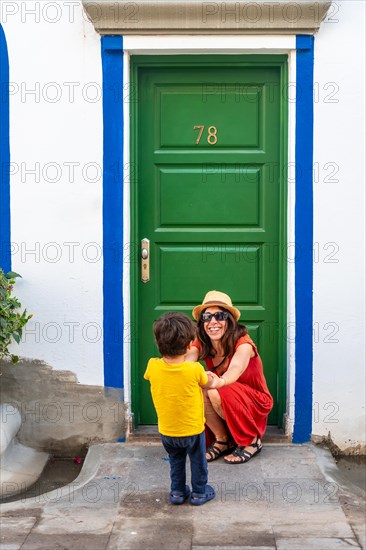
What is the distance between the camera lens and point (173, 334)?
15.4 ft

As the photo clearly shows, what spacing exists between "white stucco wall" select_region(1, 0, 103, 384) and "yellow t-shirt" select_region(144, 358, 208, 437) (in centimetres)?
128

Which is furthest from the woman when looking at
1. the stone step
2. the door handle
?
the door handle

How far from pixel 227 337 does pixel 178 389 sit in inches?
31.5

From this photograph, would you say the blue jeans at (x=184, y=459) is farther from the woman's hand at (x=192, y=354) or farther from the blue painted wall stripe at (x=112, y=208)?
the blue painted wall stripe at (x=112, y=208)

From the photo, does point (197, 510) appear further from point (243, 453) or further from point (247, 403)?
point (247, 403)

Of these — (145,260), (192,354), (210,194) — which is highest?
(210,194)

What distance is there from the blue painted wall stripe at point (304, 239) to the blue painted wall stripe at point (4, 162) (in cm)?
198

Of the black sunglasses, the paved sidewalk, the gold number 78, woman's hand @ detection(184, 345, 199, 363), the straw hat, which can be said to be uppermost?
the gold number 78

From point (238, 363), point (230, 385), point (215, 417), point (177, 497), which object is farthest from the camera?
point (215, 417)

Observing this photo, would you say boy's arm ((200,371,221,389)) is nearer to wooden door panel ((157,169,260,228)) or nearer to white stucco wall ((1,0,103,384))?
white stucco wall ((1,0,103,384))

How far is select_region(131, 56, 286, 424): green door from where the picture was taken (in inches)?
238

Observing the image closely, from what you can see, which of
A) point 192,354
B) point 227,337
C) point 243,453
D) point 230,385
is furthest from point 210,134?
point 243,453

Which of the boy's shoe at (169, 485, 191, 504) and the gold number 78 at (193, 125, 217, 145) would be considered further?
the gold number 78 at (193, 125, 217, 145)

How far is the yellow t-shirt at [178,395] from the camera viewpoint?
4777mm
